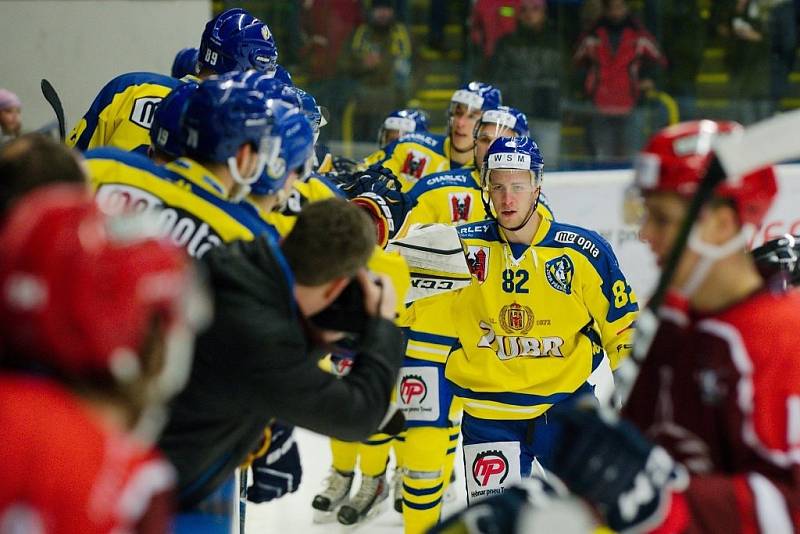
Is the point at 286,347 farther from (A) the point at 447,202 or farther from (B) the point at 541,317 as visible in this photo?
(A) the point at 447,202

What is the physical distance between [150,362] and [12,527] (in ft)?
0.71

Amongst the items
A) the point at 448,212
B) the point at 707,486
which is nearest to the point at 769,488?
the point at 707,486

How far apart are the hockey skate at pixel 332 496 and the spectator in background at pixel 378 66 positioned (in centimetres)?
324

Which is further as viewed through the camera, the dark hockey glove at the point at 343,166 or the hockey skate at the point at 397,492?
the dark hockey glove at the point at 343,166

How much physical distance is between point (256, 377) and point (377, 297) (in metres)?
0.26

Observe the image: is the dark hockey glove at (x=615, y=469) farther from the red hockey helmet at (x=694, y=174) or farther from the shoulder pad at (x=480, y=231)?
the shoulder pad at (x=480, y=231)

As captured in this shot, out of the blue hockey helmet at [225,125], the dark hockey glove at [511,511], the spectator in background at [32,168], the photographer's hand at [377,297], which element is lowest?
the dark hockey glove at [511,511]

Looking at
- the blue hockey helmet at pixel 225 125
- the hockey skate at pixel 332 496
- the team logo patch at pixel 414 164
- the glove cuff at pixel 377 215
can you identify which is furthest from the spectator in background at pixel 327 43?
the blue hockey helmet at pixel 225 125

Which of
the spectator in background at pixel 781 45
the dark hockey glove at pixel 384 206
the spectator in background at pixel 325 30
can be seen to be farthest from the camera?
the spectator in background at pixel 781 45

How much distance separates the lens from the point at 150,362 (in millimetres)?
1256

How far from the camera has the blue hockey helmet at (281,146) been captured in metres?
2.51

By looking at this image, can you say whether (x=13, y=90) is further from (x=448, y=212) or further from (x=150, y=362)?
(x=150, y=362)

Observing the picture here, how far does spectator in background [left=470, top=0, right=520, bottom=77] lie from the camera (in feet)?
23.8

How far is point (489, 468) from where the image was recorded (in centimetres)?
347
